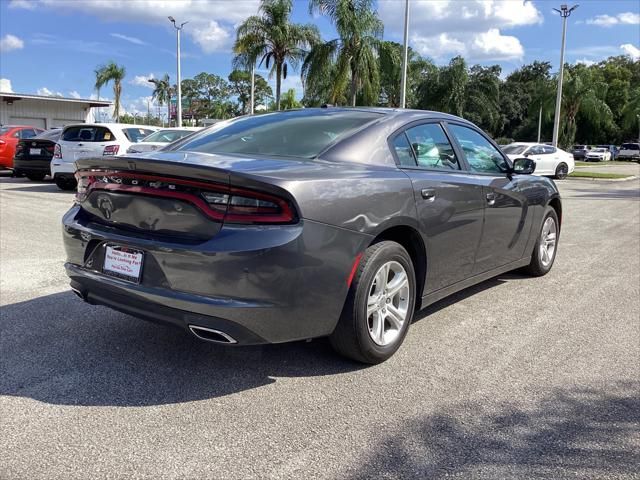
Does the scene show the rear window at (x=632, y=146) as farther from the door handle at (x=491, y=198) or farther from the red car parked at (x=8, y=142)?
the door handle at (x=491, y=198)

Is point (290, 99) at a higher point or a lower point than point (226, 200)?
higher

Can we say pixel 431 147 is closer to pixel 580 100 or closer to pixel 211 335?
pixel 211 335

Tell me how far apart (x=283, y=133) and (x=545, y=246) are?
3.29m

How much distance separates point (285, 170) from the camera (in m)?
3.03

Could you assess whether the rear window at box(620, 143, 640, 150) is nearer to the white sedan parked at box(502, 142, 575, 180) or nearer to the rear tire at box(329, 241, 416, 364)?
the white sedan parked at box(502, 142, 575, 180)

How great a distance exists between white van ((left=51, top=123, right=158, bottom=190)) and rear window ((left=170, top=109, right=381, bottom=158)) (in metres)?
8.83

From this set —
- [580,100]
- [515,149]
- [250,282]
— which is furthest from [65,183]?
[580,100]

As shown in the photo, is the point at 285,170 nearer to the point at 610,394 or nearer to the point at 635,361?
the point at 610,394

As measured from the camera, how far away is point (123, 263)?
3.15 m

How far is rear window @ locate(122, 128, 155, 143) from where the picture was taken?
41.9 feet

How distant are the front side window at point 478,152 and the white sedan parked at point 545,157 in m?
18.0

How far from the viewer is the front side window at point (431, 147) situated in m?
3.96

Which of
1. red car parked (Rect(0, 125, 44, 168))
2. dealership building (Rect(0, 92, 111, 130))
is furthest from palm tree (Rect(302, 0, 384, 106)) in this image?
dealership building (Rect(0, 92, 111, 130))

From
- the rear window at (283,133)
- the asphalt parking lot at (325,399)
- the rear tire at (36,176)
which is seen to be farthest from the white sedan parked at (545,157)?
the rear window at (283,133)
